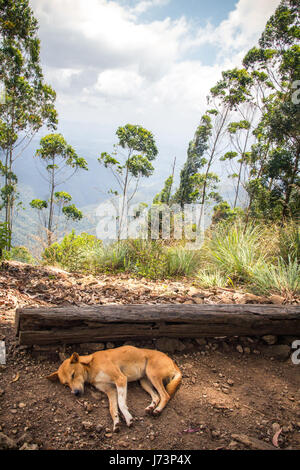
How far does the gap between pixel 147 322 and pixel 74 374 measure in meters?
0.74

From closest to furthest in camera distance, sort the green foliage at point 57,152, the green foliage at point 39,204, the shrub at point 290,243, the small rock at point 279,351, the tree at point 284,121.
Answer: the small rock at point 279,351 < the shrub at point 290,243 < the tree at point 284,121 < the green foliage at point 57,152 < the green foliage at point 39,204

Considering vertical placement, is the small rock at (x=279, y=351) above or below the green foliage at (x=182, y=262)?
below

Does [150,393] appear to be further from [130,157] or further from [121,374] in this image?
[130,157]

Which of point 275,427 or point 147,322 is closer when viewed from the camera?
point 275,427

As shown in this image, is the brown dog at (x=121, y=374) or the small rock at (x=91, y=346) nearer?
the brown dog at (x=121, y=374)

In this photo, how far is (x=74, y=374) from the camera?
194cm

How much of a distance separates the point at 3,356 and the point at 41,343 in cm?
33

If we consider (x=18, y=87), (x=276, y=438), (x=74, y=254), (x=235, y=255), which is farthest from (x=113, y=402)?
(x=18, y=87)

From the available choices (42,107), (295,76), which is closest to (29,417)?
(295,76)

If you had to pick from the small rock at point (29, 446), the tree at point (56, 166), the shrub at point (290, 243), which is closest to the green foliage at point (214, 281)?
the shrub at point (290, 243)

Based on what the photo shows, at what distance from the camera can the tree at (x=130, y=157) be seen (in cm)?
1734

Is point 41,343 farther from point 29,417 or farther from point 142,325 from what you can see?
point 142,325

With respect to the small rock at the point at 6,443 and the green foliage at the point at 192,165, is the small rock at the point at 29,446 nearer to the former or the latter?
the small rock at the point at 6,443

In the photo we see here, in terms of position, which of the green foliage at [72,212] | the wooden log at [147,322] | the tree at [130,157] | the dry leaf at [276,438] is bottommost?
the dry leaf at [276,438]
